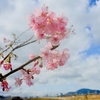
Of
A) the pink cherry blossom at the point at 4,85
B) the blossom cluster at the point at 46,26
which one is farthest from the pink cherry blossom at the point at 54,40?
the pink cherry blossom at the point at 4,85

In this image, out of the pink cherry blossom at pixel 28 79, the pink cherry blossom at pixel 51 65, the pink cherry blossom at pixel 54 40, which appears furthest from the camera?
the pink cherry blossom at pixel 28 79

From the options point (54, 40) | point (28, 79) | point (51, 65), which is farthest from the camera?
point (28, 79)

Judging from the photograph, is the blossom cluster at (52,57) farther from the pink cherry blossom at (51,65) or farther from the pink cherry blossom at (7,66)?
the pink cherry blossom at (7,66)

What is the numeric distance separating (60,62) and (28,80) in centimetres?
49

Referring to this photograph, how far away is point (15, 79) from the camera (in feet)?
13.3

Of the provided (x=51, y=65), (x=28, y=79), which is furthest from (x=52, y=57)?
(x=28, y=79)

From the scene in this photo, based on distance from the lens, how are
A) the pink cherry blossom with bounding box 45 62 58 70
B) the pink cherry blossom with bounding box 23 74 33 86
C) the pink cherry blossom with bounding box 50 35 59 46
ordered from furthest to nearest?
the pink cherry blossom with bounding box 23 74 33 86
the pink cherry blossom with bounding box 45 62 58 70
the pink cherry blossom with bounding box 50 35 59 46

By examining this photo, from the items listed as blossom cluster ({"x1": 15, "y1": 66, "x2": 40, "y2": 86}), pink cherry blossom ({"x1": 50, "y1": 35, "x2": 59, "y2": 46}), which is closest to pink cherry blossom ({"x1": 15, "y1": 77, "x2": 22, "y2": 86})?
blossom cluster ({"x1": 15, "y1": 66, "x2": 40, "y2": 86})

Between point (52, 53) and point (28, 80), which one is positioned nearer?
point (52, 53)

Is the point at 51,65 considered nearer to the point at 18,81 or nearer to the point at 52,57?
the point at 52,57

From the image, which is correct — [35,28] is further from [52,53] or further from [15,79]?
[15,79]

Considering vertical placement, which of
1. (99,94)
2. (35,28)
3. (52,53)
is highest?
(99,94)

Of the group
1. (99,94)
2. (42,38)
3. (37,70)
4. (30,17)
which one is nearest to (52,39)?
(42,38)

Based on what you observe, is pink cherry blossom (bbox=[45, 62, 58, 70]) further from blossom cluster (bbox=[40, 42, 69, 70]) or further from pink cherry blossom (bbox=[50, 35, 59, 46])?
pink cherry blossom (bbox=[50, 35, 59, 46])
